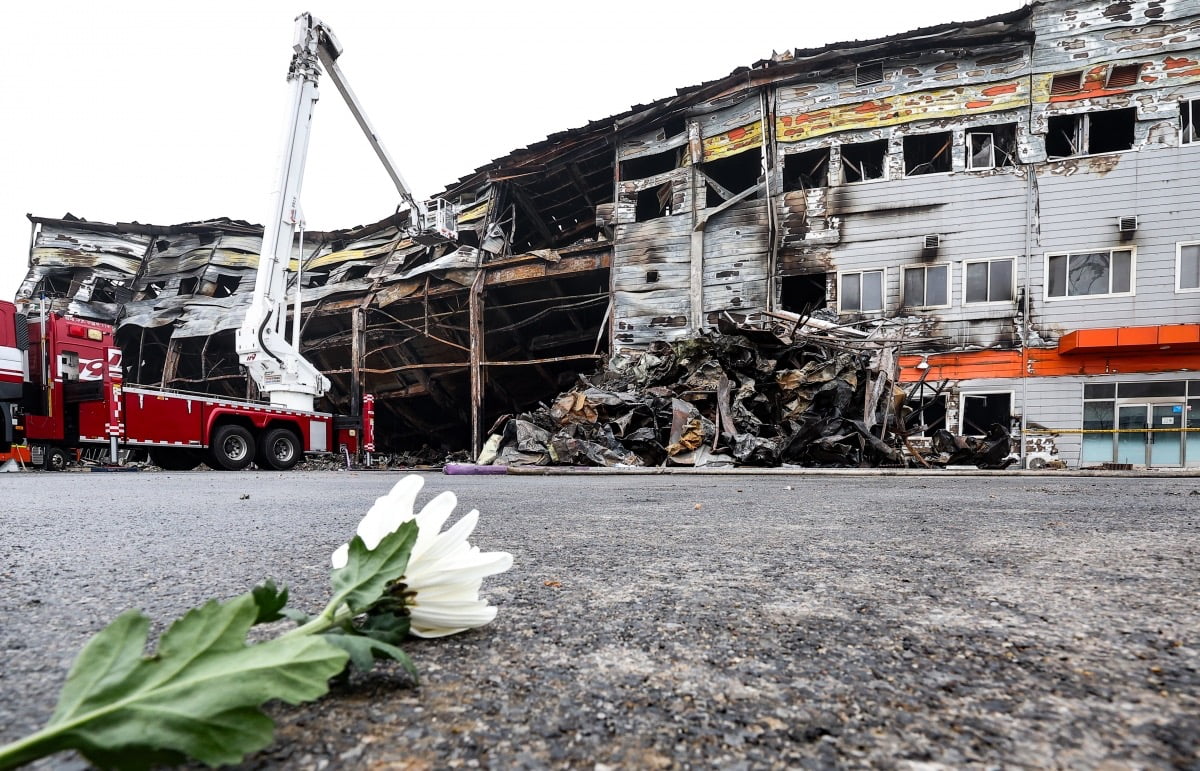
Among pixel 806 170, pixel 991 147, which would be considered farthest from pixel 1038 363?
pixel 806 170

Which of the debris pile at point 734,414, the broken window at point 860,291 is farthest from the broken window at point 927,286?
the debris pile at point 734,414

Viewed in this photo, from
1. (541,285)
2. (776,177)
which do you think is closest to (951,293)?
(776,177)

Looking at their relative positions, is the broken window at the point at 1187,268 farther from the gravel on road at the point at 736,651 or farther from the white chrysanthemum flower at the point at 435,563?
the white chrysanthemum flower at the point at 435,563

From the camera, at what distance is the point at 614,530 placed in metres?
2.25

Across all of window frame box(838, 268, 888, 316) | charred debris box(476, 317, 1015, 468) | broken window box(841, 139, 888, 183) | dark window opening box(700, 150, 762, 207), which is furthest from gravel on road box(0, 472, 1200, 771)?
dark window opening box(700, 150, 762, 207)

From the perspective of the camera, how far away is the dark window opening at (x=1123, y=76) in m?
11.9

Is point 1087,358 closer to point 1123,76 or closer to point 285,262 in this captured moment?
point 1123,76

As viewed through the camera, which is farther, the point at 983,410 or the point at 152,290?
the point at 152,290

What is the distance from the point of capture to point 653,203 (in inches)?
617

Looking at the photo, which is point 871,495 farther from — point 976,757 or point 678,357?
point 678,357

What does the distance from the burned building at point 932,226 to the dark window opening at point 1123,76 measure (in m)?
0.03

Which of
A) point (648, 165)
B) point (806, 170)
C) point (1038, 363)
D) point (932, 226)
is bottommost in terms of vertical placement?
point (1038, 363)

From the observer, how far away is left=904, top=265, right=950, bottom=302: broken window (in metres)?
12.8

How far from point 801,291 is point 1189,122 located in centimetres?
739
